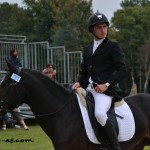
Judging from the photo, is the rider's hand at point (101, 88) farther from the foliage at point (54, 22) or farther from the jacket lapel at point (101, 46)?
the foliage at point (54, 22)

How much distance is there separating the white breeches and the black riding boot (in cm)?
7

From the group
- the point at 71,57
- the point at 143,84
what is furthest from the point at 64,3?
the point at 71,57

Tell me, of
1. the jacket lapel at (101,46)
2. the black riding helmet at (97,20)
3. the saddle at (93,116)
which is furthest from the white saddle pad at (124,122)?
the black riding helmet at (97,20)

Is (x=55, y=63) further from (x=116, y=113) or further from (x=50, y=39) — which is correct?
(x=50, y=39)

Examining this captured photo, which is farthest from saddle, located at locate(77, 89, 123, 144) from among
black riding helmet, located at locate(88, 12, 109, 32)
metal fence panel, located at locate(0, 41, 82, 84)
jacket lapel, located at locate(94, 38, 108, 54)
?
metal fence panel, located at locate(0, 41, 82, 84)

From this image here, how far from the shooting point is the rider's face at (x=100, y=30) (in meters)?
6.88

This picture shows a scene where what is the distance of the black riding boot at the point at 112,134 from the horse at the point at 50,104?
0.20 m

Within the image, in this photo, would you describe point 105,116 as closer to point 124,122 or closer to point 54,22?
point 124,122

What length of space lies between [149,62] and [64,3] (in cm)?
1726

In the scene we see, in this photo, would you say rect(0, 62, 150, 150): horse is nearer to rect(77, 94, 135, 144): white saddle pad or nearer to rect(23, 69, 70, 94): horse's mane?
rect(23, 69, 70, 94): horse's mane

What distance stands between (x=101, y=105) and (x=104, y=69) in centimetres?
56

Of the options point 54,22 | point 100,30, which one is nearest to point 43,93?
point 100,30

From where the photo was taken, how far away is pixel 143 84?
71.0 metres

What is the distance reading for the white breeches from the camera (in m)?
6.61
